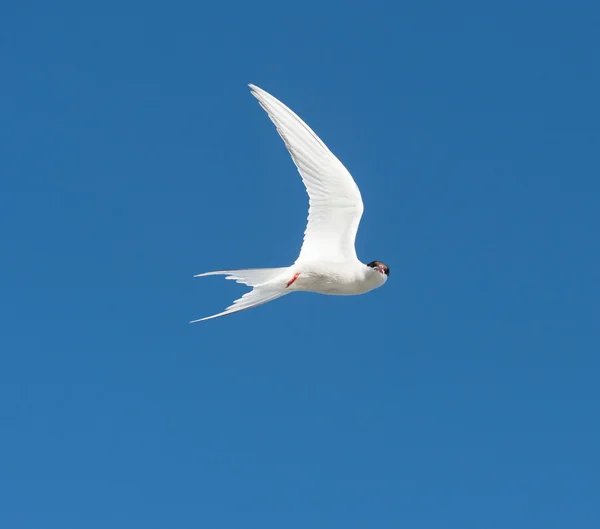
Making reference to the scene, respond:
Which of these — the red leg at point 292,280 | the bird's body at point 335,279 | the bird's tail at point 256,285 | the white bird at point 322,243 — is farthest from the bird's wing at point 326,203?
the bird's tail at point 256,285

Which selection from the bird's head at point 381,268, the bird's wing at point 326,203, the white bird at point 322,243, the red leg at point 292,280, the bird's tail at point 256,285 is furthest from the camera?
the bird's head at point 381,268

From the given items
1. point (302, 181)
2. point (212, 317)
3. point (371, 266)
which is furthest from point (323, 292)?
point (212, 317)

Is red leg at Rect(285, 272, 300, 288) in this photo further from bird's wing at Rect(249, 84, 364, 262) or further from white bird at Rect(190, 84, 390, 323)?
bird's wing at Rect(249, 84, 364, 262)

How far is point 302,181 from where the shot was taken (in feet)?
45.7

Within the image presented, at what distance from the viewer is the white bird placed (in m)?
13.1

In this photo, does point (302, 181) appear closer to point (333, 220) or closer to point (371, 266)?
point (333, 220)

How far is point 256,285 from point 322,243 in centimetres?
176

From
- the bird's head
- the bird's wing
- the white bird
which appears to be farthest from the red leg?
the bird's head

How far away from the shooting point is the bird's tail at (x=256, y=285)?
12.8m

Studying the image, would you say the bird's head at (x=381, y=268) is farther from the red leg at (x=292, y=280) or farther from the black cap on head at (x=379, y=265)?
the red leg at (x=292, y=280)

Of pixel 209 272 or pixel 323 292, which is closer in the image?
pixel 209 272

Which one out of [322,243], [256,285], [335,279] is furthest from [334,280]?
[256,285]

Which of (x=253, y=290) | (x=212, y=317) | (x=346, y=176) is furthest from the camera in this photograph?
(x=346, y=176)

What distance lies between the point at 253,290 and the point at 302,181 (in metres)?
2.00
